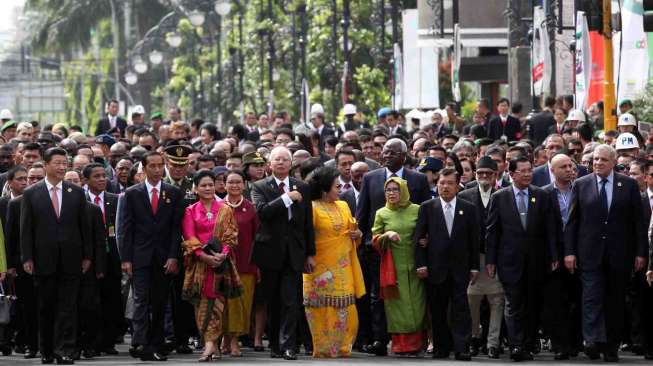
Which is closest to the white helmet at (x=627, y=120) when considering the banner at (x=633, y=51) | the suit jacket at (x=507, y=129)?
the banner at (x=633, y=51)

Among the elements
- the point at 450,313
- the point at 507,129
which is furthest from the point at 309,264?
the point at 507,129

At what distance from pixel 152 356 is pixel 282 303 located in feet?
4.63

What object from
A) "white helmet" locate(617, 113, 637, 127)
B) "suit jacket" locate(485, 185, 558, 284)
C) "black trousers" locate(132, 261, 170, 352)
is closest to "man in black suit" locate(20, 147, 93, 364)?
"black trousers" locate(132, 261, 170, 352)

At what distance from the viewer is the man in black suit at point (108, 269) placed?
1988cm

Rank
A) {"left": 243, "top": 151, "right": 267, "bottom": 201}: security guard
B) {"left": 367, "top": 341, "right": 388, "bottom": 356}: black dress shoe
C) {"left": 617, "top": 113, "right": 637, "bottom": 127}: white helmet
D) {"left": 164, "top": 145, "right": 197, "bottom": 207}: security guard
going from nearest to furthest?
{"left": 367, "top": 341, "right": 388, "bottom": 356}: black dress shoe, {"left": 164, "top": 145, "right": 197, "bottom": 207}: security guard, {"left": 243, "top": 151, "right": 267, "bottom": 201}: security guard, {"left": 617, "top": 113, "right": 637, "bottom": 127}: white helmet

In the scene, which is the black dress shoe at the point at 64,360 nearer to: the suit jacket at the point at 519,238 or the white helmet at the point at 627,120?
the suit jacket at the point at 519,238

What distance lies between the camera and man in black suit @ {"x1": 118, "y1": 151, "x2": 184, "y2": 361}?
737 inches

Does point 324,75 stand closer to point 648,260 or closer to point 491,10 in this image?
point 491,10

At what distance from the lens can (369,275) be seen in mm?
19922

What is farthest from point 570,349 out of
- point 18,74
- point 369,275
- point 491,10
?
point 18,74

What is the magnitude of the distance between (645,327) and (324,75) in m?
44.6

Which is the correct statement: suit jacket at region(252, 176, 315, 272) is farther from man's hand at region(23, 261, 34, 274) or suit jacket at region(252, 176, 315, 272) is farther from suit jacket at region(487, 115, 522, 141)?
suit jacket at region(487, 115, 522, 141)

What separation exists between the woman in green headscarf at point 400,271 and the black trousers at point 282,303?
2.89ft

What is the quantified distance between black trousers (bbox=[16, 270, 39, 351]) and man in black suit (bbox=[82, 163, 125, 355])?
70cm
